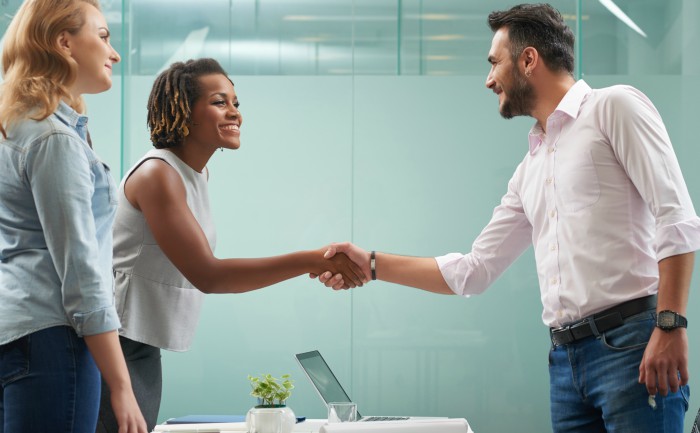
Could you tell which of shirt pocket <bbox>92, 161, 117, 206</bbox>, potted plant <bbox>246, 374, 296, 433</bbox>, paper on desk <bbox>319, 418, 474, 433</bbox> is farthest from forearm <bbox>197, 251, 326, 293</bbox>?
paper on desk <bbox>319, 418, 474, 433</bbox>

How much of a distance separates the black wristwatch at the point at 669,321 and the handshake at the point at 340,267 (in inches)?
51.4

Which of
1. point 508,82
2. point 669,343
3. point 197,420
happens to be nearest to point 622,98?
point 508,82

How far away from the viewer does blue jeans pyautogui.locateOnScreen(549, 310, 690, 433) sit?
1901mm

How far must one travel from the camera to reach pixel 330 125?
4.56m

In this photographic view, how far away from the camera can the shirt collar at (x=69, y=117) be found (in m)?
1.57

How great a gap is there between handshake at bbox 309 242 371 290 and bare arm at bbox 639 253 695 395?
129cm

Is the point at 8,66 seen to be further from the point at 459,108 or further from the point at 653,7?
the point at 653,7

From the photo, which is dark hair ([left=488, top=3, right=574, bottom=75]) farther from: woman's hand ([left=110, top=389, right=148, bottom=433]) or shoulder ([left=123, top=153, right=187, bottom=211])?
woman's hand ([left=110, top=389, right=148, bottom=433])

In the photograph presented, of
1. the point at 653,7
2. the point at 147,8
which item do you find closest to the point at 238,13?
the point at 147,8

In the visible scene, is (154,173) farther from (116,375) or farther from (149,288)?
(116,375)

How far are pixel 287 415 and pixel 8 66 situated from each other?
1.05 metres

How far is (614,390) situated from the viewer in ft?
6.32

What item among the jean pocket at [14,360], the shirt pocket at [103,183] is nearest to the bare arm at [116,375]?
the jean pocket at [14,360]

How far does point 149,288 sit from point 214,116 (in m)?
0.63
